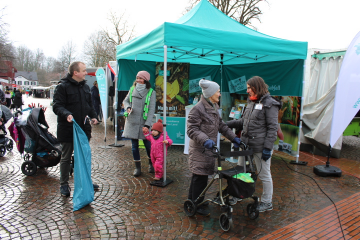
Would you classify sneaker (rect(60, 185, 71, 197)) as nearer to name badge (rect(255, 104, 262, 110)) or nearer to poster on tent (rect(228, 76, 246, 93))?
name badge (rect(255, 104, 262, 110))

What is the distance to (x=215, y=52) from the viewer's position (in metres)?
7.35

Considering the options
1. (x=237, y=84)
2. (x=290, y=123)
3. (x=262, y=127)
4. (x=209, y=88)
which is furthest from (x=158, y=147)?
(x=237, y=84)

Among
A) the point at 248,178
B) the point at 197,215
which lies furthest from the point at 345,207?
the point at 197,215

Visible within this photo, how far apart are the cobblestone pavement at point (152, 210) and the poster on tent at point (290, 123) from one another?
1187mm

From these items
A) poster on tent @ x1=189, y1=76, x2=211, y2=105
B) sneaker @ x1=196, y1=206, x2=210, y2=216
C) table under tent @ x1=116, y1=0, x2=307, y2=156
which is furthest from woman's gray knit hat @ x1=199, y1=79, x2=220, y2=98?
poster on tent @ x1=189, y1=76, x2=211, y2=105

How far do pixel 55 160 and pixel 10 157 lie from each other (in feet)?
7.03

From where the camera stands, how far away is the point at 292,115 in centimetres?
648

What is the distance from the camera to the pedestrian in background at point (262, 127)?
3373 millimetres

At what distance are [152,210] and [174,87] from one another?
Result: 4.39 metres

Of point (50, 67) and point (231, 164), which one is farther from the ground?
point (50, 67)

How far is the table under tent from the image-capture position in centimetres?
454

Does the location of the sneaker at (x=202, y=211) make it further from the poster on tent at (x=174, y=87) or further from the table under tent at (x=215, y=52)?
the poster on tent at (x=174, y=87)

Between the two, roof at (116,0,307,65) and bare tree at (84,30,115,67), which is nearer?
Answer: roof at (116,0,307,65)

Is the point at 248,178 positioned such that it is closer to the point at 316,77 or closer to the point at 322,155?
the point at 322,155
